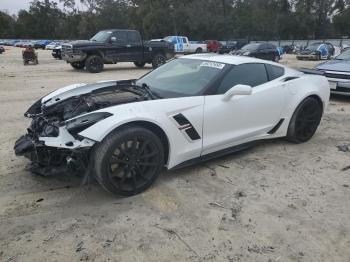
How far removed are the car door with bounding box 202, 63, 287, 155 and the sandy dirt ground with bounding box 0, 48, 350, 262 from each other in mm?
392

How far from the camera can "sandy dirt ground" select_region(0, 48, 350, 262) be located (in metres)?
3.02

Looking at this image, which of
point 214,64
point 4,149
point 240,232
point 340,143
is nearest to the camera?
point 240,232

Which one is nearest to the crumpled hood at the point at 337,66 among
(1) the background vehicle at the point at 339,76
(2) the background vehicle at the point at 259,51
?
(1) the background vehicle at the point at 339,76

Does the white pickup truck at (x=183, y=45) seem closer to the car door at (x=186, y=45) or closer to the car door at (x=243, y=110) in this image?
the car door at (x=186, y=45)

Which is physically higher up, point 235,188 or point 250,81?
point 250,81

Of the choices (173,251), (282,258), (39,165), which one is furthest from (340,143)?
(39,165)

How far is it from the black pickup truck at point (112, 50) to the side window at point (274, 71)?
12.0 metres

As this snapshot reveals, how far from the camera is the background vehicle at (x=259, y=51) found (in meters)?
21.5

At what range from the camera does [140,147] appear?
3.73 meters

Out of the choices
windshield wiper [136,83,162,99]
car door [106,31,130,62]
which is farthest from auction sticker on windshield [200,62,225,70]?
car door [106,31,130,62]

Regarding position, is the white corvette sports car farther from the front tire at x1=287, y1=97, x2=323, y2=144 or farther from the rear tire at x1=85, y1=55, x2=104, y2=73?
the rear tire at x1=85, y1=55, x2=104, y2=73

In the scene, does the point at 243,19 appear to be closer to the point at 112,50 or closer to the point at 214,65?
the point at 112,50

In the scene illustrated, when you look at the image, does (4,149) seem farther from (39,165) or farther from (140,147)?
(140,147)

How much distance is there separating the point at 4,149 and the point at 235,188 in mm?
3304
